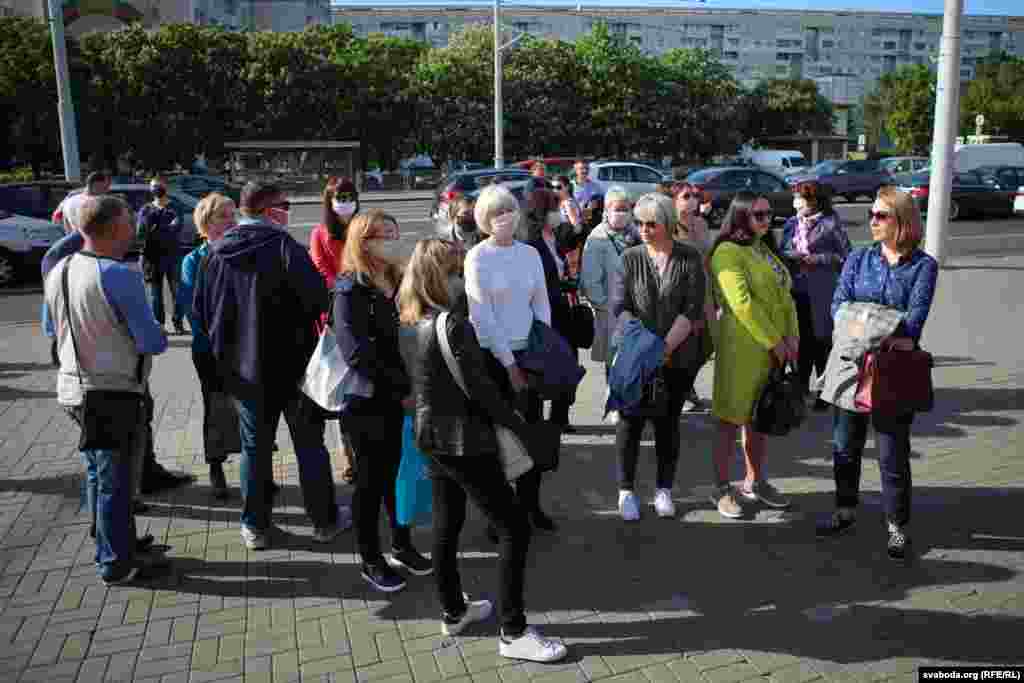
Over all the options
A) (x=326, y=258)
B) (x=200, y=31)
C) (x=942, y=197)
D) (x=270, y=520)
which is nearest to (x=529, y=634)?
(x=270, y=520)

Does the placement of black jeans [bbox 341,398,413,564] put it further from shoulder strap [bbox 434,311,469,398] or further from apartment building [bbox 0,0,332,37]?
apartment building [bbox 0,0,332,37]

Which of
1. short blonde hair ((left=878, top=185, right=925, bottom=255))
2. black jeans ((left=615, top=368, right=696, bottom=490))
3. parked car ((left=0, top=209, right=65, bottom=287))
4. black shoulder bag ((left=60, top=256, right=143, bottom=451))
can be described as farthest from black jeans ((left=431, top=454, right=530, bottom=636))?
parked car ((left=0, top=209, right=65, bottom=287))

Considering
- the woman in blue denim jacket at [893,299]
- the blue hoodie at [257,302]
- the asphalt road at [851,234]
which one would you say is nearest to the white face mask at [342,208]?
the blue hoodie at [257,302]

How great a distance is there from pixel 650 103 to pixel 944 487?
48086 millimetres

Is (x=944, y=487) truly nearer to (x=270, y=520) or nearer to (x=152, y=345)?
(x=270, y=520)

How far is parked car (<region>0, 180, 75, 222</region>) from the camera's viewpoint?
16.0 meters

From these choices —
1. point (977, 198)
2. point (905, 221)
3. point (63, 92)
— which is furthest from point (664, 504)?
point (977, 198)

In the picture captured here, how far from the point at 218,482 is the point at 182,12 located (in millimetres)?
74209

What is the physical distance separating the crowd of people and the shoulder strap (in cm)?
1

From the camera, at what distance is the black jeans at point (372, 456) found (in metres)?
3.95

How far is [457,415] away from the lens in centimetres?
336

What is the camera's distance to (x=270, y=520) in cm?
476

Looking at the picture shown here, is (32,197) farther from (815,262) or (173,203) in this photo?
(815,262)

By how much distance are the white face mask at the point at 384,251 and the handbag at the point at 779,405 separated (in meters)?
2.22
